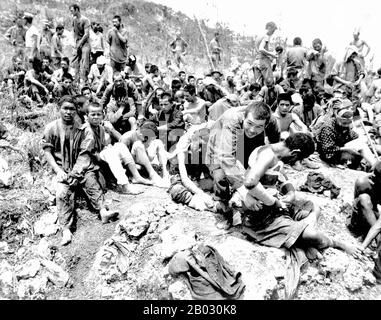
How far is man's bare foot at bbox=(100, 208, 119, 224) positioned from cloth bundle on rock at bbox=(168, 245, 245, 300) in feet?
4.03

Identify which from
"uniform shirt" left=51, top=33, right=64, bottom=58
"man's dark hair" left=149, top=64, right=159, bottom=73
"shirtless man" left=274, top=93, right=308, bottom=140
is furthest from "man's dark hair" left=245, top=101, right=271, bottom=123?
"uniform shirt" left=51, top=33, right=64, bottom=58

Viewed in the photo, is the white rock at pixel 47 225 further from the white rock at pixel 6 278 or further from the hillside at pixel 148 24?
the hillside at pixel 148 24

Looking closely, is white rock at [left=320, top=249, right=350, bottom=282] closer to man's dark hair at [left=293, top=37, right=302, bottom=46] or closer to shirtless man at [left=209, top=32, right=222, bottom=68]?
man's dark hair at [left=293, top=37, right=302, bottom=46]

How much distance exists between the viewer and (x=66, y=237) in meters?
4.62

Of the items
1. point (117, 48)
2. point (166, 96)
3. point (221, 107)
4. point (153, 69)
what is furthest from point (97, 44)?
point (221, 107)

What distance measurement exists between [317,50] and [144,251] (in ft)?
21.6

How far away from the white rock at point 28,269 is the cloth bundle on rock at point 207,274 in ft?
5.24

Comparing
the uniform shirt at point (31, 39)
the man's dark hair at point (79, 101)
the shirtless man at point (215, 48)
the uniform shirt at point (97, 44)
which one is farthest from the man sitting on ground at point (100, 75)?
the shirtless man at point (215, 48)

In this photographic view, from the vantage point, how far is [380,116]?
28.0 ft

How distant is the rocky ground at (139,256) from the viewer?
386 centimetres

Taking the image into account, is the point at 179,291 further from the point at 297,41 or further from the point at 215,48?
the point at 215,48

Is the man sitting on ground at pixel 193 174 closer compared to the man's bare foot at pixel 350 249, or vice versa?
the man's bare foot at pixel 350 249

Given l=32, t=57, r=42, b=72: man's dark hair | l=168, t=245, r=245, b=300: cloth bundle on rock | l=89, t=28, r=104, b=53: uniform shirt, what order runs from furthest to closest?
l=89, t=28, r=104, b=53: uniform shirt, l=32, t=57, r=42, b=72: man's dark hair, l=168, t=245, r=245, b=300: cloth bundle on rock

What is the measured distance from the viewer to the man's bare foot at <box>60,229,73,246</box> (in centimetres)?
460
